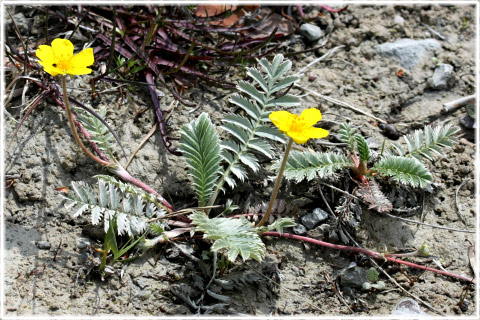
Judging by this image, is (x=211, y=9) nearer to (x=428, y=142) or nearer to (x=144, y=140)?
(x=144, y=140)

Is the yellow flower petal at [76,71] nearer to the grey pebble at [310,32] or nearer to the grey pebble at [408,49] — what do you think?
the grey pebble at [310,32]

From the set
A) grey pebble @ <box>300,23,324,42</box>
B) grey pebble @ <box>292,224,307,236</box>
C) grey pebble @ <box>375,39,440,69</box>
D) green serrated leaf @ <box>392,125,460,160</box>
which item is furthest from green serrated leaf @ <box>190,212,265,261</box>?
grey pebble @ <box>375,39,440,69</box>

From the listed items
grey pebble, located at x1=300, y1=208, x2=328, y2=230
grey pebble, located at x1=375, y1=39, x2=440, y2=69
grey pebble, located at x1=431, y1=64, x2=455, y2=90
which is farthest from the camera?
grey pebble, located at x1=375, y1=39, x2=440, y2=69

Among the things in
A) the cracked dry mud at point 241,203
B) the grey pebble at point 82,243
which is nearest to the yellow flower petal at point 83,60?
the cracked dry mud at point 241,203

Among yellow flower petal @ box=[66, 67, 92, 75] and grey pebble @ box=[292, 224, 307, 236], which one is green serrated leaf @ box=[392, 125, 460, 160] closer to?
grey pebble @ box=[292, 224, 307, 236]

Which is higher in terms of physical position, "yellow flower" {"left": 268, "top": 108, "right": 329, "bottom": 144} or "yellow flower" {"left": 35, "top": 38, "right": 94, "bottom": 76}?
"yellow flower" {"left": 35, "top": 38, "right": 94, "bottom": 76}

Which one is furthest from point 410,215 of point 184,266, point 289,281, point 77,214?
point 77,214
